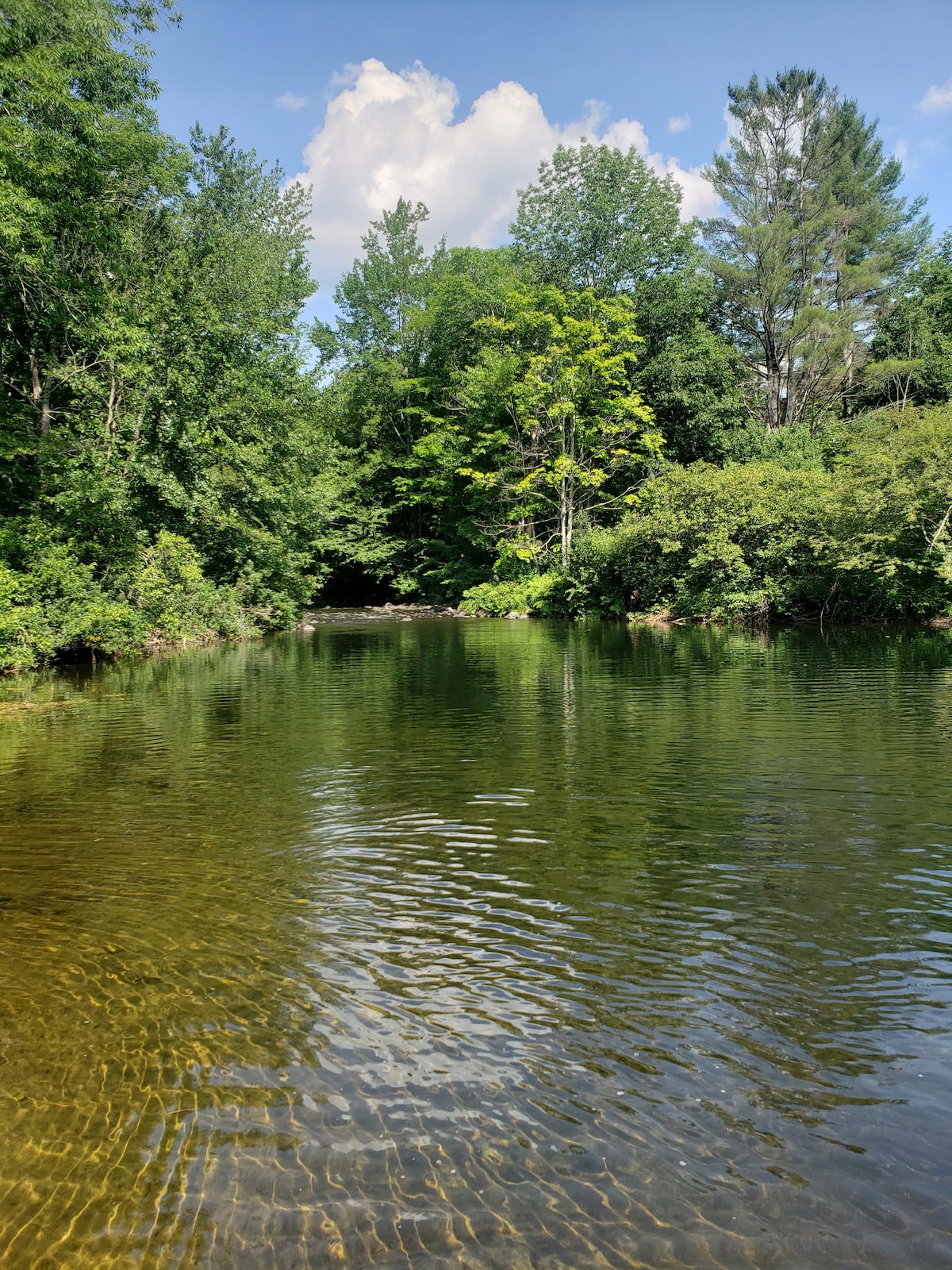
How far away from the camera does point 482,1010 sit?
4.53 metres

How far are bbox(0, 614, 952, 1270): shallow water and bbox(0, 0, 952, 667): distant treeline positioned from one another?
13168mm

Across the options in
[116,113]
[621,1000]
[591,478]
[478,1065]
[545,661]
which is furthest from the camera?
[591,478]

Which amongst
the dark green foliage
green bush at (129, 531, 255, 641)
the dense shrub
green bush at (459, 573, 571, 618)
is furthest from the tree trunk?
green bush at (459, 573, 571, 618)

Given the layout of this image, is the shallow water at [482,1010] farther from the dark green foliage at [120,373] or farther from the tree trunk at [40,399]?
the tree trunk at [40,399]

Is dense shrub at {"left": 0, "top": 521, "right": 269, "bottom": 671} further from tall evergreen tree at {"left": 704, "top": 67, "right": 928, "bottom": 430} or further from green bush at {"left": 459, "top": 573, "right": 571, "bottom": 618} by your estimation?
tall evergreen tree at {"left": 704, "top": 67, "right": 928, "bottom": 430}

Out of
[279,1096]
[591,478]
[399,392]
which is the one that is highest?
[399,392]

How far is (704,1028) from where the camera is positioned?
427 centimetres

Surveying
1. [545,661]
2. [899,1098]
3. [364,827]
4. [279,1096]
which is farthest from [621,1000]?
[545,661]

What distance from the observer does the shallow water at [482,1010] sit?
10.1ft

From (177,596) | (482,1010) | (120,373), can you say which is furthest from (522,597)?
(482,1010)

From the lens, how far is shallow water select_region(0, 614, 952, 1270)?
3.09 meters

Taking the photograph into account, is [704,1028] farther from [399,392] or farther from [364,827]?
[399,392]

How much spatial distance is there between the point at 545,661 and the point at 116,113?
2044 centimetres

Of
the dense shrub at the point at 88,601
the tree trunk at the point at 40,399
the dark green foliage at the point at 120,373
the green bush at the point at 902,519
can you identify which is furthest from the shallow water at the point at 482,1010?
the green bush at the point at 902,519
